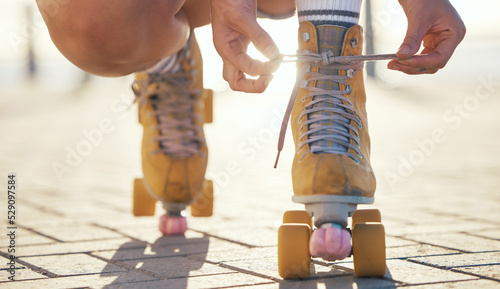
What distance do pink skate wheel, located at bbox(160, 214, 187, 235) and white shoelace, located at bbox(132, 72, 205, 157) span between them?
8.9 inches

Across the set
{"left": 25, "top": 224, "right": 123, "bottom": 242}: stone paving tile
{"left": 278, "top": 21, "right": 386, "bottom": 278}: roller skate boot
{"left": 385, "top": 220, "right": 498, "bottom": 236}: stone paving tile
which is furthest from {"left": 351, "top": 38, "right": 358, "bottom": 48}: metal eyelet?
{"left": 25, "top": 224, "right": 123, "bottom": 242}: stone paving tile

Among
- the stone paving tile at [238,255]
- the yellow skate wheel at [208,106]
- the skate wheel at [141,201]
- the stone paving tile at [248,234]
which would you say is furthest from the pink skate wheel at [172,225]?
the yellow skate wheel at [208,106]

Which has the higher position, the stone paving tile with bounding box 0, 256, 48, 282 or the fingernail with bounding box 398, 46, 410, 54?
the fingernail with bounding box 398, 46, 410, 54

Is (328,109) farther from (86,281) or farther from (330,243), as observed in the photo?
(86,281)

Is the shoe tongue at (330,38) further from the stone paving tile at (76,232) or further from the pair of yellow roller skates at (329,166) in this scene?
the stone paving tile at (76,232)

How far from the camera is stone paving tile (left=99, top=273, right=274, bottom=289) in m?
1.70

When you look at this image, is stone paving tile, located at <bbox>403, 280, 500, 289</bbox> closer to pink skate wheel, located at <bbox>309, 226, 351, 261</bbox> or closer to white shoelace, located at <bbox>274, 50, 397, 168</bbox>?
pink skate wheel, located at <bbox>309, 226, 351, 261</bbox>

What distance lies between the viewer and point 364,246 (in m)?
1.70

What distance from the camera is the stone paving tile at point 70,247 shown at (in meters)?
2.19

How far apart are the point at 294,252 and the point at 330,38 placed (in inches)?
22.0

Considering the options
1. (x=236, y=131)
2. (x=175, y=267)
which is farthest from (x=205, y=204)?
(x=236, y=131)

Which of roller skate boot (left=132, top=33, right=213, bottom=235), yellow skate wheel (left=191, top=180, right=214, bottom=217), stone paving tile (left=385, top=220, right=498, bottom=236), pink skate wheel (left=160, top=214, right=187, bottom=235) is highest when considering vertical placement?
roller skate boot (left=132, top=33, right=213, bottom=235)

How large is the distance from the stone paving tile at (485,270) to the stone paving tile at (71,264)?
89cm

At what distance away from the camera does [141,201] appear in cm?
271
